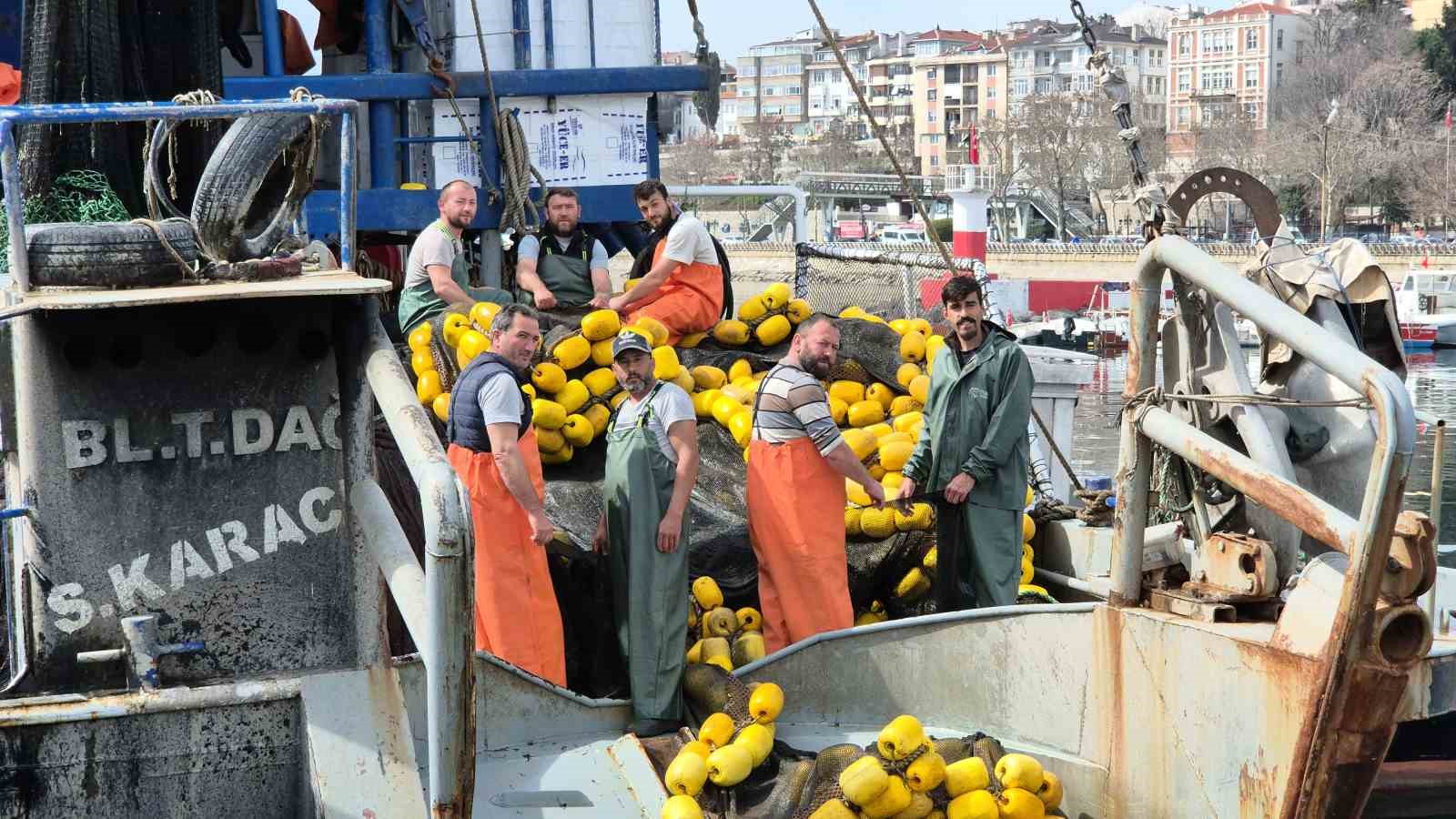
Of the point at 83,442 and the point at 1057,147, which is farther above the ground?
the point at 1057,147

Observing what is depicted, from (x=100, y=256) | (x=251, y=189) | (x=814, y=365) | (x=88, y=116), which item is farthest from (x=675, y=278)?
(x=88, y=116)

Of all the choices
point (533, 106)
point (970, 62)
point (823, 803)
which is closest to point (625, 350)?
point (823, 803)

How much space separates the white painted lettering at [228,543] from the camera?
16.6 ft

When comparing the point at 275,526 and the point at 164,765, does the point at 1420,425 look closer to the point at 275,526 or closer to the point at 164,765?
the point at 275,526

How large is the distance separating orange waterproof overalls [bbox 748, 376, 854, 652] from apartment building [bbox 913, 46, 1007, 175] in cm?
12717

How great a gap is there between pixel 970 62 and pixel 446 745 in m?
140

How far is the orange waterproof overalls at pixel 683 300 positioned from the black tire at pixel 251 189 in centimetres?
459

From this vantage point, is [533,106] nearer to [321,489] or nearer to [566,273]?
[566,273]

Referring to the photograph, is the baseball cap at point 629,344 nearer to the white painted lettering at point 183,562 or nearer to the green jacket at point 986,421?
the green jacket at point 986,421

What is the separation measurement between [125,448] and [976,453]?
417 cm

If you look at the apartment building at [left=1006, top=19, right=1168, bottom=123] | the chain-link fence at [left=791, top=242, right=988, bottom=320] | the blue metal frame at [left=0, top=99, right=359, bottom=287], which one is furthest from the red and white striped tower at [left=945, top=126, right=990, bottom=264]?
the apartment building at [left=1006, top=19, right=1168, bottom=123]

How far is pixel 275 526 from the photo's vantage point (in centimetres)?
509

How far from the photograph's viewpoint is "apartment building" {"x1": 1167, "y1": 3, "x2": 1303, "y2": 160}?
4747 inches

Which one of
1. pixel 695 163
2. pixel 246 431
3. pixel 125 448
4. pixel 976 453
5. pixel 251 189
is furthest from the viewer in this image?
pixel 695 163
